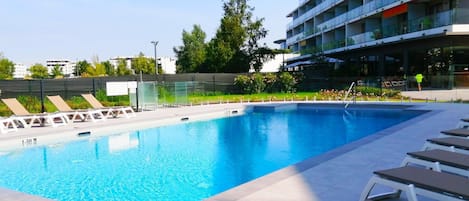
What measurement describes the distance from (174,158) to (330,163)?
455 cm

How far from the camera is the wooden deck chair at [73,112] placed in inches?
577

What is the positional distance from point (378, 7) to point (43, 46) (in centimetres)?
3994

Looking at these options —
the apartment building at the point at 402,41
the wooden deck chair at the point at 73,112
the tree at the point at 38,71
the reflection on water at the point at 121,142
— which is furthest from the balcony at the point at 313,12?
the tree at the point at 38,71

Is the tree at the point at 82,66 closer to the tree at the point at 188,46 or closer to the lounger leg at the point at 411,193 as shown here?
the tree at the point at 188,46

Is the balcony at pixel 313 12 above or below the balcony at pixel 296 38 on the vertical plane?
above

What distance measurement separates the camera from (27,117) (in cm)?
1339

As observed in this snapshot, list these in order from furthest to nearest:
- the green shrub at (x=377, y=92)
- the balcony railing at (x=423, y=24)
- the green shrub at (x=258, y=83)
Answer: the green shrub at (x=258, y=83) < the green shrub at (x=377, y=92) < the balcony railing at (x=423, y=24)

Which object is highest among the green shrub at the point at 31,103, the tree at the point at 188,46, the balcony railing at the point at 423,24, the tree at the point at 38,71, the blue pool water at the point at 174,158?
the tree at the point at 188,46

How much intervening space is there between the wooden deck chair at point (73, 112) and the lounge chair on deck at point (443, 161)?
12.5 metres

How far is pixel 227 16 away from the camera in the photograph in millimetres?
37625

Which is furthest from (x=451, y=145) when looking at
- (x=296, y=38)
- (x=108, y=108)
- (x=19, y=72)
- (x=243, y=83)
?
(x=19, y=72)

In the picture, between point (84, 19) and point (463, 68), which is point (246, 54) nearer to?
point (84, 19)

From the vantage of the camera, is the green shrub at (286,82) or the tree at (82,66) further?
the tree at (82,66)

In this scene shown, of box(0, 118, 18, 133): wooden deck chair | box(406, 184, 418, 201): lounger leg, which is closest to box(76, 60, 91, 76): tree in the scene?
box(0, 118, 18, 133): wooden deck chair
